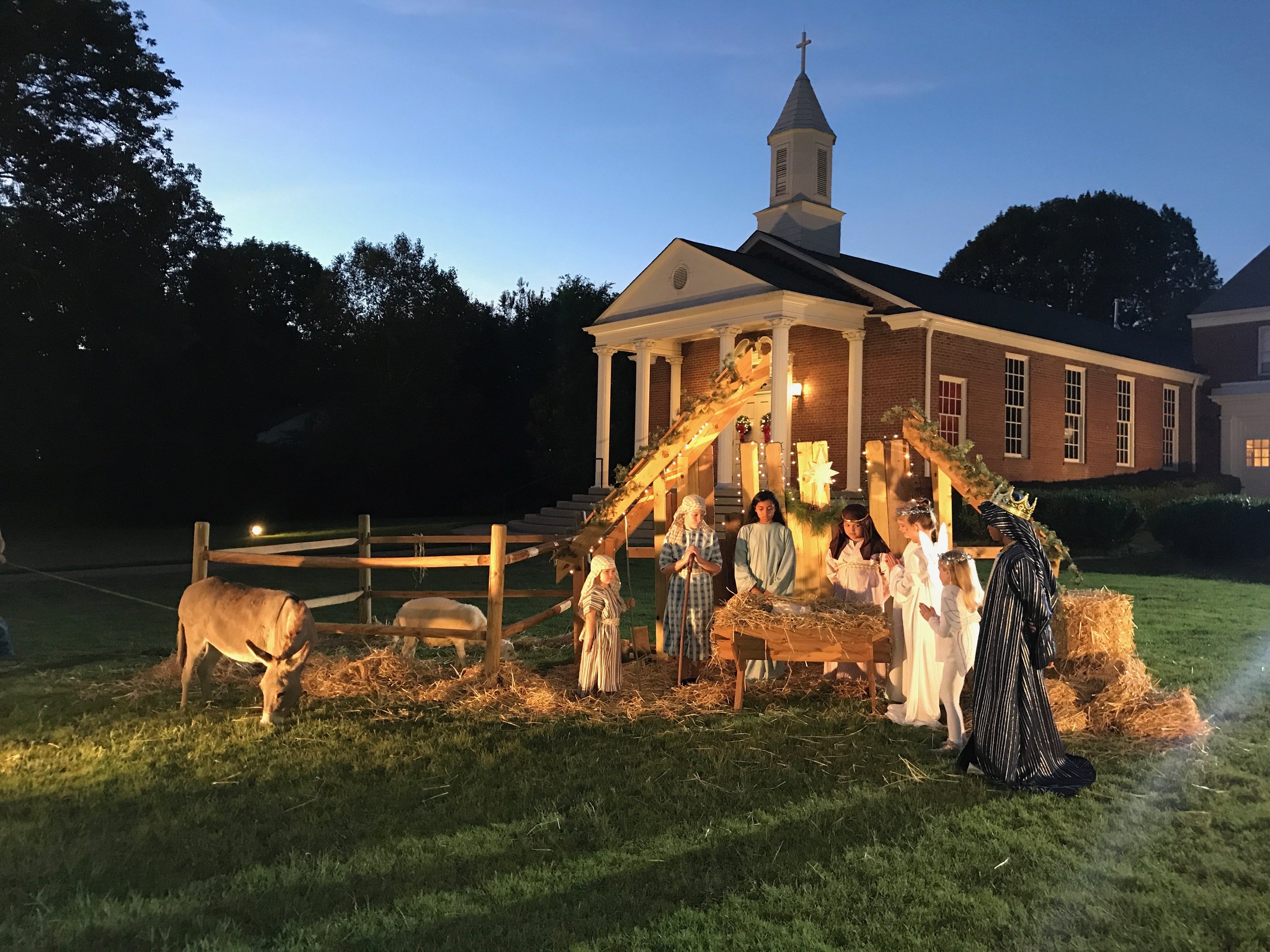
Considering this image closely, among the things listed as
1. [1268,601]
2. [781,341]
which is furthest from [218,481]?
[1268,601]

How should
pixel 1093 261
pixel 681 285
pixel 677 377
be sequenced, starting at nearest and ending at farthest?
1. pixel 681 285
2. pixel 677 377
3. pixel 1093 261

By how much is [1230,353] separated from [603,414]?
67.9 feet

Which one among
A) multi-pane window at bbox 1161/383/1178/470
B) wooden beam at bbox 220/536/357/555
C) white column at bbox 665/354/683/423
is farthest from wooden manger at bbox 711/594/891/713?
multi-pane window at bbox 1161/383/1178/470

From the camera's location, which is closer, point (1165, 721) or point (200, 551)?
point (1165, 721)

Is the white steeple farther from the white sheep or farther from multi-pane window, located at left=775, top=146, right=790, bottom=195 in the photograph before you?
the white sheep

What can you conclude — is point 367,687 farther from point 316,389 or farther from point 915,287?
point 316,389

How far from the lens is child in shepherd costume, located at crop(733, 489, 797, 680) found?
8.62 metres

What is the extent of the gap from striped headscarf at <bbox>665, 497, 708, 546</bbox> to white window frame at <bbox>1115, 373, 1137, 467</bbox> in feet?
72.8

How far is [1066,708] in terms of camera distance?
7.39 meters

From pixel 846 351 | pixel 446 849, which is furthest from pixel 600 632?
pixel 846 351

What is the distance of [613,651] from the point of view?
8.27m

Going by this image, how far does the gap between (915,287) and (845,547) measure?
16.4 metres

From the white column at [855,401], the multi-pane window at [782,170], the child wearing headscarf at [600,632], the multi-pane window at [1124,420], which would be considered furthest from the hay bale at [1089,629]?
the multi-pane window at [1124,420]

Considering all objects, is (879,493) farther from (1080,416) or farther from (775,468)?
(1080,416)
